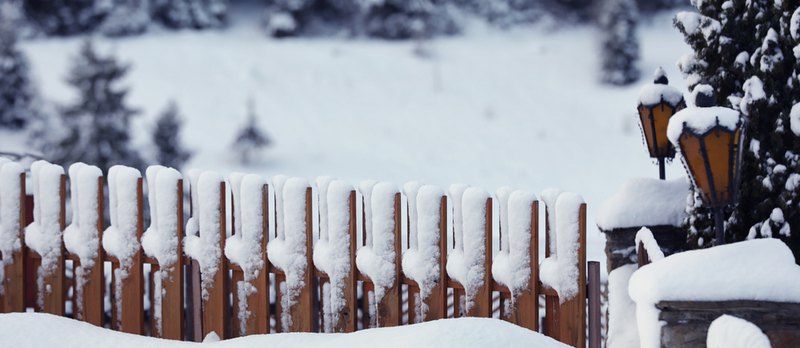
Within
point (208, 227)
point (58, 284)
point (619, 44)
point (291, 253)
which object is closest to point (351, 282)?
point (291, 253)

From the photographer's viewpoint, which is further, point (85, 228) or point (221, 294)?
point (85, 228)

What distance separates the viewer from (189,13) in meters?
27.9

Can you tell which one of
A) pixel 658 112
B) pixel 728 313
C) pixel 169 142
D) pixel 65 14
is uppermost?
pixel 65 14

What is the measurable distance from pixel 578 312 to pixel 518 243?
40cm

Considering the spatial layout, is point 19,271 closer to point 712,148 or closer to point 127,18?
point 712,148

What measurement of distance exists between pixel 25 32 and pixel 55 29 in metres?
1.02

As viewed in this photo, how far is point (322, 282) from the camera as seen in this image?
4.54 meters

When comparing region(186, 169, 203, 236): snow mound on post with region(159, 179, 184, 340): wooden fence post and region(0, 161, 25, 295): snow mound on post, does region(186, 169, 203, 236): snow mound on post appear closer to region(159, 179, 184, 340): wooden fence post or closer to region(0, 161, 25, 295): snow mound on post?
region(159, 179, 184, 340): wooden fence post

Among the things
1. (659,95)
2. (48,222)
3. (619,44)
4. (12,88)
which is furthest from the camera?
(619,44)

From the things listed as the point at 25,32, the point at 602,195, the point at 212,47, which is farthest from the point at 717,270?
the point at 25,32

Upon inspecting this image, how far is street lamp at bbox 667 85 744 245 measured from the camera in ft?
12.4

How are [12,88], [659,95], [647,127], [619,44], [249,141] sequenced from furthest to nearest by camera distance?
[619,44]
[12,88]
[249,141]
[647,127]
[659,95]

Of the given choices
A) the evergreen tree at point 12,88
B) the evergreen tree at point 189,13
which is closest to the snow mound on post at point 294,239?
the evergreen tree at point 12,88

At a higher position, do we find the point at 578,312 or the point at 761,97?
the point at 761,97
